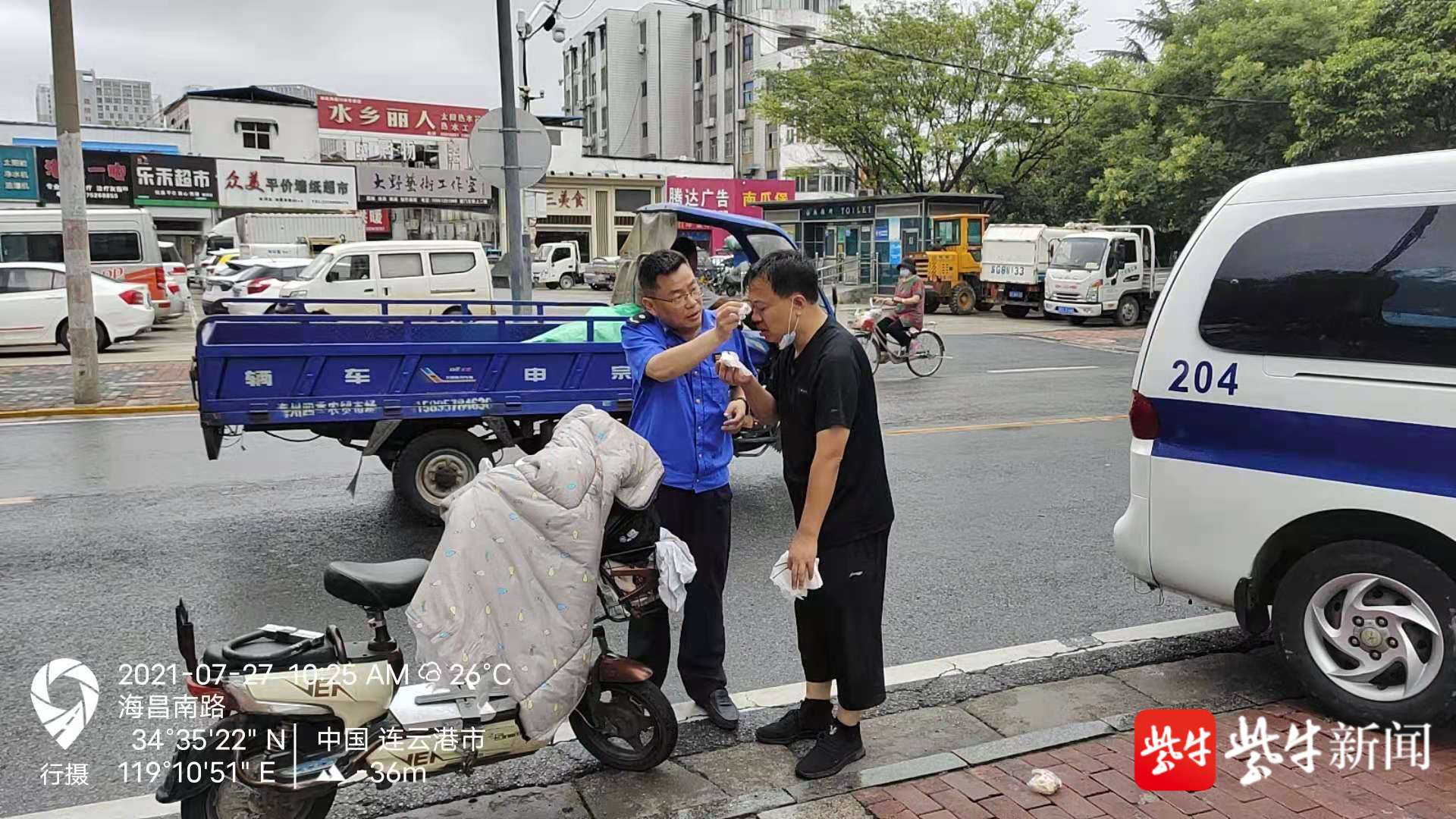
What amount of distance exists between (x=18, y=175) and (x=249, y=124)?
35.8ft

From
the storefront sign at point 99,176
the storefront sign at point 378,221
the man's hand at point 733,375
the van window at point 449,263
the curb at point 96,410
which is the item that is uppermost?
the storefront sign at point 99,176

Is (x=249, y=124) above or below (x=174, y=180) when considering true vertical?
above

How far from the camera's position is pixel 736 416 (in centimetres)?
349

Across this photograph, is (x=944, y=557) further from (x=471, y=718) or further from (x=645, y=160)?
(x=645, y=160)

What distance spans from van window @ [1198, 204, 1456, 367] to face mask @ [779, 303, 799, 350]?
5.59ft

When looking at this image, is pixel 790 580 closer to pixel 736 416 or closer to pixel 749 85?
pixel 736 416

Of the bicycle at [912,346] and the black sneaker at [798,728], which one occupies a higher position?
the bicycle at [912,346]

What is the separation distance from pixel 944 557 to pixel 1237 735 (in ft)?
8.12

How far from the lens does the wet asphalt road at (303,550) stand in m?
4.55

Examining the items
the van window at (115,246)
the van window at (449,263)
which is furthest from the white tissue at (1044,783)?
the van window at (115,246)

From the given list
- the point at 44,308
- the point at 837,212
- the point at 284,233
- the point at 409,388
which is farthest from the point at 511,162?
the point at 284,233

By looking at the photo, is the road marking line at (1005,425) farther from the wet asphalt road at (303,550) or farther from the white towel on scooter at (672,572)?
the white towel on scooter at (672,572)

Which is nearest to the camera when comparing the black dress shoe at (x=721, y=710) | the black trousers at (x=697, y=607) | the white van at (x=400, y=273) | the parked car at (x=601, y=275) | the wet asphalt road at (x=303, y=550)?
the black trousers at (x=697, y=607)

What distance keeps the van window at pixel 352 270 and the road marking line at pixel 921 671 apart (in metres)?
15.2
